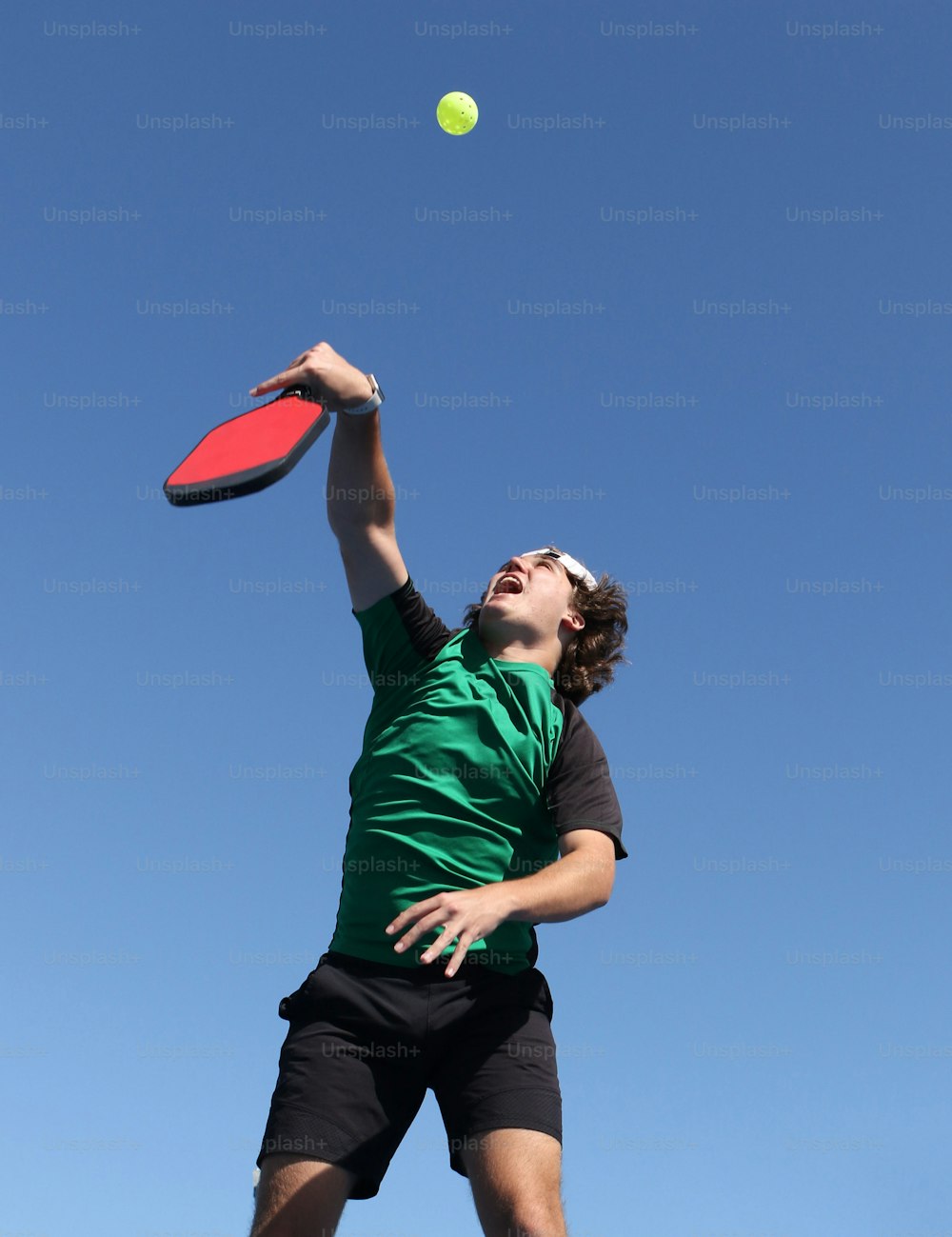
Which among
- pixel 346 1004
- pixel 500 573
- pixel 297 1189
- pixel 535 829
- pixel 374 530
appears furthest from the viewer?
pixel 500 573

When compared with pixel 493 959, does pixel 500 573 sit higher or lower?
higher

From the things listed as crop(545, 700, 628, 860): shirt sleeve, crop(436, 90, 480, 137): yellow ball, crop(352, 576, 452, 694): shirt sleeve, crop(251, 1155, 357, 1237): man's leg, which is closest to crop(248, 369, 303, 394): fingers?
crop(352, 576, 452, 694): shirt sleeve

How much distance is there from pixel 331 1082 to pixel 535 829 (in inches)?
47.5

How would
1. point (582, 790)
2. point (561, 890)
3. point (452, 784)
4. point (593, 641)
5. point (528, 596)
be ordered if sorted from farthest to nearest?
1. point (593, 641)
2. point (528, 596)
3. point (582, 790)
4. point (452, 784)
5. point (561, 890)

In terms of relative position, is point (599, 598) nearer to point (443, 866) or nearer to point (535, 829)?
point (535, 829)

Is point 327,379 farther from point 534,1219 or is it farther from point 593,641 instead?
point 534,1219

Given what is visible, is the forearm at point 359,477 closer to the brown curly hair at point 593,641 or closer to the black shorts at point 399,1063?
the brown curly hair at point 593,641

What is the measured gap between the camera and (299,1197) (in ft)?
12.4

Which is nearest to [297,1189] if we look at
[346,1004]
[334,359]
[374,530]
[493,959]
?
A: [346,1004]

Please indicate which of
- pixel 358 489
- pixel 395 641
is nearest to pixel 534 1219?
pixel 395 641

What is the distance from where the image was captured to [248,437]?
4.24 metres

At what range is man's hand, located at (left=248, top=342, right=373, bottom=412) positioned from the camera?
15.1 ft

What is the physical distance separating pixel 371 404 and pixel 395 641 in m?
0.99

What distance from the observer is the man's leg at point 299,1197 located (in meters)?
3.75
